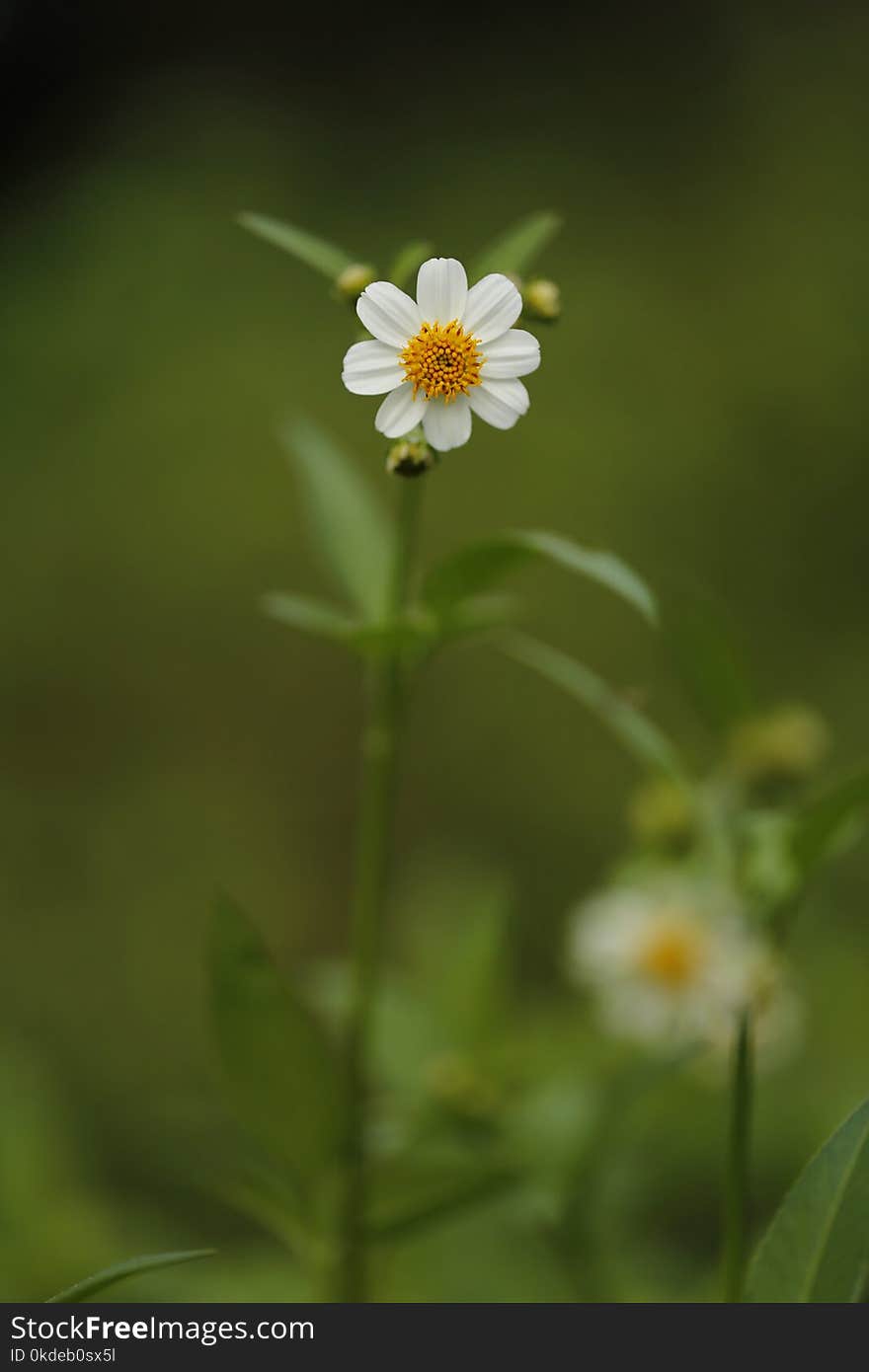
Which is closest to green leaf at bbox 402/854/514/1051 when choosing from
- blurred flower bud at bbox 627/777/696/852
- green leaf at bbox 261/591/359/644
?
blurred flower bud at bbox 627/777/696/852

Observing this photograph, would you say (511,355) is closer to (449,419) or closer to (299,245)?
(449,419)

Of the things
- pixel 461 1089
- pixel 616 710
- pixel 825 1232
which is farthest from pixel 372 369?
pixel 461 1089

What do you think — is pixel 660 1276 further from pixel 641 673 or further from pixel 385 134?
pixel 385 134

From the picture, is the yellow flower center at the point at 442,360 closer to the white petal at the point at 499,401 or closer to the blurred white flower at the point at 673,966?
the white petal at the point at 499,401

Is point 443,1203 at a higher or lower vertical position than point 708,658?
lower

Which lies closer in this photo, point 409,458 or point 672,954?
point 409,458

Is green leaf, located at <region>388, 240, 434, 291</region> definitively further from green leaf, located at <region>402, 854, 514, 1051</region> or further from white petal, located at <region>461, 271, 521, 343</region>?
green leaf, located at <region>402, 854, 514, 1051</region>

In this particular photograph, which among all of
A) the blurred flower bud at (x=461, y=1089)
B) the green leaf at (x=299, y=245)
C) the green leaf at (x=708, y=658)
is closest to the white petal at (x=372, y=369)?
the green leaf at (x=299, y=245)
